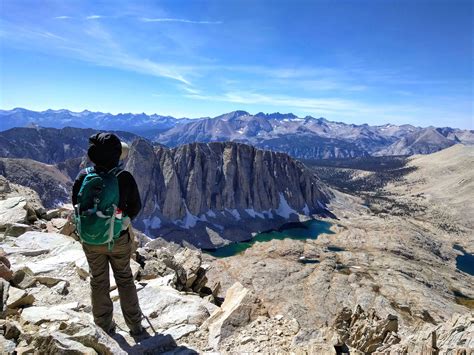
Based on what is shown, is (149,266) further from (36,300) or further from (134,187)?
(134,187)

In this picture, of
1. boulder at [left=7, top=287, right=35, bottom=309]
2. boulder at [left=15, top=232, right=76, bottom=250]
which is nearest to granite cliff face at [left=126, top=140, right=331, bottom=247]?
boulder at [left=15, top=232, right=76, bottom=250]

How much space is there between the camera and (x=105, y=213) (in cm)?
770

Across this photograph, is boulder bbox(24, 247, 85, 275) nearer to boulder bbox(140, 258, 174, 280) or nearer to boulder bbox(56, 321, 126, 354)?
boulder bbox(140, 258, 174, 280)

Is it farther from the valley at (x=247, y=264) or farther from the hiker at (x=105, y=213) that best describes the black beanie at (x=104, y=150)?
the valley at (x=247, y=264)

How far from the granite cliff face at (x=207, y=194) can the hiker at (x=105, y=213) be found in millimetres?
132498

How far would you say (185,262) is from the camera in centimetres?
2055

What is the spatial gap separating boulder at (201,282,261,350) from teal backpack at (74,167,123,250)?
4.26 m

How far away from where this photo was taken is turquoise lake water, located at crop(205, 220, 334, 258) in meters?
134

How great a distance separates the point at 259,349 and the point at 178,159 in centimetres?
17362

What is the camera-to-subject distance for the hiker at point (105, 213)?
Answer: 772 centimetres

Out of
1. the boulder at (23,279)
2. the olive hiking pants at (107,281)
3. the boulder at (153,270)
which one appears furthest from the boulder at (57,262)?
the olive hiking pants at (107,281)

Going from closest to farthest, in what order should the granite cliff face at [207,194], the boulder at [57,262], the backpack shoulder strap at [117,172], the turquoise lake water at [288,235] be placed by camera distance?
the backpack shoulder strap at [117,172] → the boulder at [57,262] → the turquoise lake water at [288,235] → the granite cliff face at [207,194]

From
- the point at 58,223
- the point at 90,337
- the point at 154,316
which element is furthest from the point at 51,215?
the point at 90,337

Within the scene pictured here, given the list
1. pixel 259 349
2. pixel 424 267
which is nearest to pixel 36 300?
pixel 259 349
